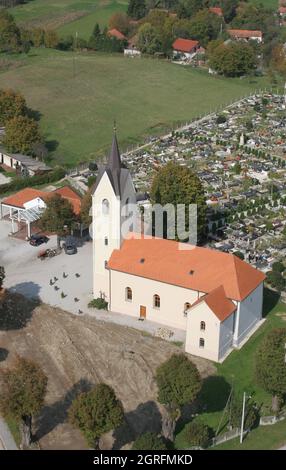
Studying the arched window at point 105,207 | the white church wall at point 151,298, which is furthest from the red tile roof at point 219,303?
the arched window at point 105,207

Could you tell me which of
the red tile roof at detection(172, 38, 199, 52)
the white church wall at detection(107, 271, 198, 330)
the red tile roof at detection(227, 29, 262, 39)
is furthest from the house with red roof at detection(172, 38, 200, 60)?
the white church wall at detection(107, 271, 198, 330)

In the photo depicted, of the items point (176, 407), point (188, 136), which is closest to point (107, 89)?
point (188, 136)

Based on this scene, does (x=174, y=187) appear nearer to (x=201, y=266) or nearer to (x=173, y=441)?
(x=201, y=266)

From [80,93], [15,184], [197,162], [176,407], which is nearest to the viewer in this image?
[176,407]

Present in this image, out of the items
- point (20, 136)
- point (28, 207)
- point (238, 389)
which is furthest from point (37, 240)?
point (238, 389)

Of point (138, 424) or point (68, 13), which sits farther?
point (68, 13)

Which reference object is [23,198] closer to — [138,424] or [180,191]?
[180,191]
